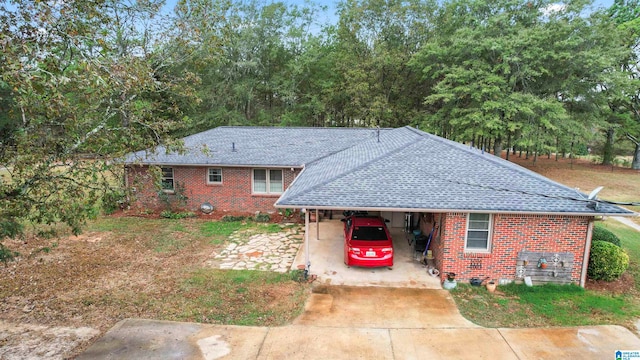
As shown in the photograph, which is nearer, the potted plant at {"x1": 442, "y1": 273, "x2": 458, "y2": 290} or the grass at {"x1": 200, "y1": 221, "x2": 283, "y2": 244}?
the potted plant at {"x1": 442, "y1": 273, "x2": 458, "y2": 290}

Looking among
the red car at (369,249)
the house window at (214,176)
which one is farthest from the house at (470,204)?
the house window at (214,176)

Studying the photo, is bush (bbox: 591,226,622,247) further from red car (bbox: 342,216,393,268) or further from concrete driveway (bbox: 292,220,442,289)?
red car (bbox: 342,216,393,268)

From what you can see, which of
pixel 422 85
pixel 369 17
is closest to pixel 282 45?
pixel 369 17

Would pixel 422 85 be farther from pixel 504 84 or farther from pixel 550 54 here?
pixel 550 54

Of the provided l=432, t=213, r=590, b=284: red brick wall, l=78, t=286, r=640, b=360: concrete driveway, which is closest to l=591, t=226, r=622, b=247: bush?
l=432, t=213, r=590, b=284: red brick wall

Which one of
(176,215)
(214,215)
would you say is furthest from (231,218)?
(176,215)

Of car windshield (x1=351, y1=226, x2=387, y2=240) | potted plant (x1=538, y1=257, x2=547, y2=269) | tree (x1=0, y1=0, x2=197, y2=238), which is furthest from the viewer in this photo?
car windshield (x1=351, y1=226, x2=387, y2=240)

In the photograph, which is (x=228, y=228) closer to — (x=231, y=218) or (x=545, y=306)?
(x=231, y=218)

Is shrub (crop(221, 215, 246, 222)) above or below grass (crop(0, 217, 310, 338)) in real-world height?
above
